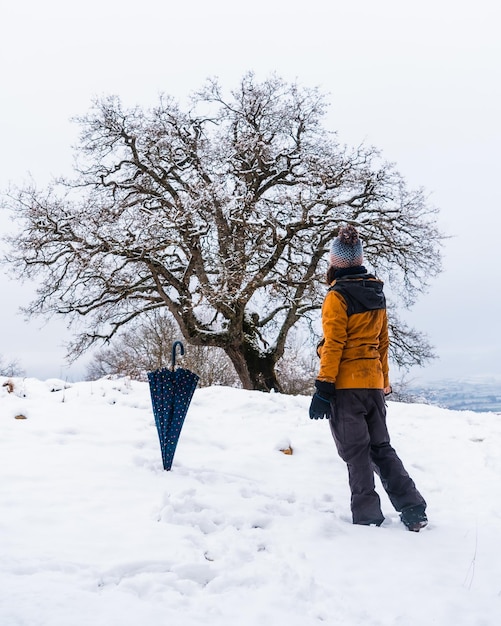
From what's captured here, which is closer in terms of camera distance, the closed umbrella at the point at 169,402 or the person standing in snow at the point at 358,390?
the person standing in snow at the point at 358,390

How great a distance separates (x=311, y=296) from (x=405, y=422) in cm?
640

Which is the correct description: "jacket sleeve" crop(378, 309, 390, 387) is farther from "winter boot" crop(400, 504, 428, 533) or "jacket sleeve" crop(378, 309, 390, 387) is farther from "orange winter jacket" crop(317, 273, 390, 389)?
"winter boot" crop(400, 504, 428, 533)

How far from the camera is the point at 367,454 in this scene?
3.63 metres

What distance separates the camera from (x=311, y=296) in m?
13.5

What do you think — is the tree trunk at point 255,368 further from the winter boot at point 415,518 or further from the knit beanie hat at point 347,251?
the winter boot at point 415,518

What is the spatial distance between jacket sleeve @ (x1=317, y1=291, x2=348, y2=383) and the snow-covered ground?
104 cm

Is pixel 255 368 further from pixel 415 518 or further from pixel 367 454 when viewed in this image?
pixel 415 518

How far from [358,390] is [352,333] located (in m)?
0.44

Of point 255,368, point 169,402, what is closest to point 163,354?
point 255,368

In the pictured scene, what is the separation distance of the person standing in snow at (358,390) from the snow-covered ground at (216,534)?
235 mm

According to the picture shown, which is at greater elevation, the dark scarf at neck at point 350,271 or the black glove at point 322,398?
the dark scarf at neck at point 350,271

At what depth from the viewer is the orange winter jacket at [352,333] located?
3.70 metres

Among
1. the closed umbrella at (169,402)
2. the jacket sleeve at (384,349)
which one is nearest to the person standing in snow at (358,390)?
the jacket sleeve at (384,349)

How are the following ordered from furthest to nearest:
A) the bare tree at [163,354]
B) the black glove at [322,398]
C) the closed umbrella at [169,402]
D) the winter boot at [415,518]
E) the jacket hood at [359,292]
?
the bare tree at [163,354], the closed umbrella at [169,402], the jacket hood at [359,292], the black glove at [322,398], the winter boot at [415,518]
